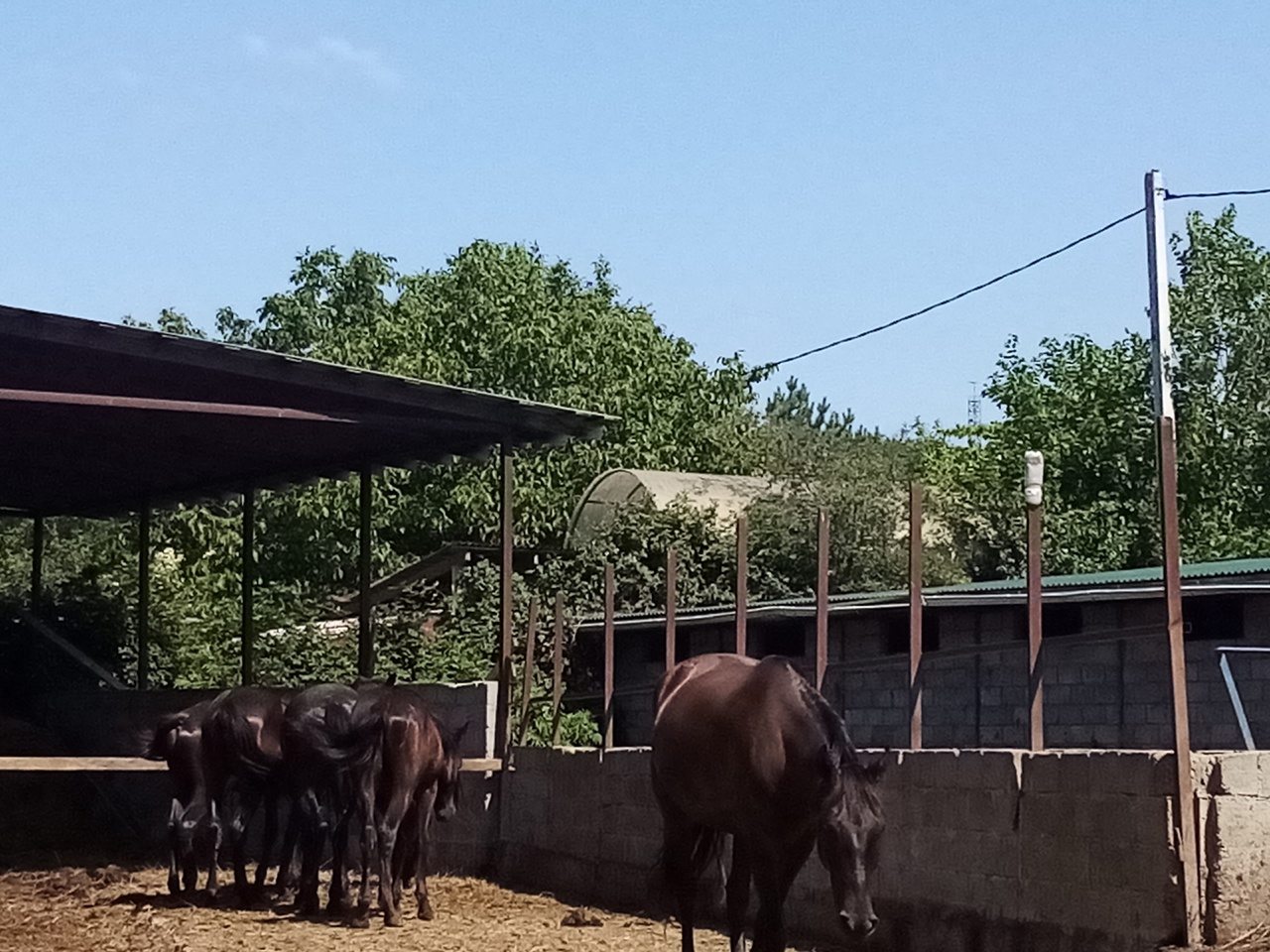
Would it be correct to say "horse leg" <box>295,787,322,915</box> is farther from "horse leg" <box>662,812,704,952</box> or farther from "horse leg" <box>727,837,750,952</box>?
"horse leg" <box>727,837,750,952</box>

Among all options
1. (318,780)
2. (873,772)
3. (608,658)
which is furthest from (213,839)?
(873,772)

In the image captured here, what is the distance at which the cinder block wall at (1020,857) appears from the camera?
24.3 feet

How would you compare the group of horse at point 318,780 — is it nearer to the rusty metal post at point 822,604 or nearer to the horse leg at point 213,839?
the horse leg at point 213,839

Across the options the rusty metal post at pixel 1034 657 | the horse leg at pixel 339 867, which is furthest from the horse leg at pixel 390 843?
the rusty metal post at pixel 1034 657

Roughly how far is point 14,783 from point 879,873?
1163 cm

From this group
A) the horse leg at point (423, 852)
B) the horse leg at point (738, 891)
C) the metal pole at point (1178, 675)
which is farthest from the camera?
the horse leg at point (423, 852)

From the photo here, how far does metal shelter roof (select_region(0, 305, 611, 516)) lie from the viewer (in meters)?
13.3

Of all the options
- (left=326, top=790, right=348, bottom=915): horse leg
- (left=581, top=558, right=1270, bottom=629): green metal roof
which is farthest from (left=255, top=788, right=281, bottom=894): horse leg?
(left=581, top=558, right=1270, bottom=629): green metal roof

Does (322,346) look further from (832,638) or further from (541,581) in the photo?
(832,638)

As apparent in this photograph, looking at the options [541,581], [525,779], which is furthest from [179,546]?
[525,779]

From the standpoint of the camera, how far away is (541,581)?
24906 millimetres

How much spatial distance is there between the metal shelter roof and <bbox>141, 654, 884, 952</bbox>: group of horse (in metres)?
2.46

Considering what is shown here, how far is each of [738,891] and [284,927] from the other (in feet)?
12.5

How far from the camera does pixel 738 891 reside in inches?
346
